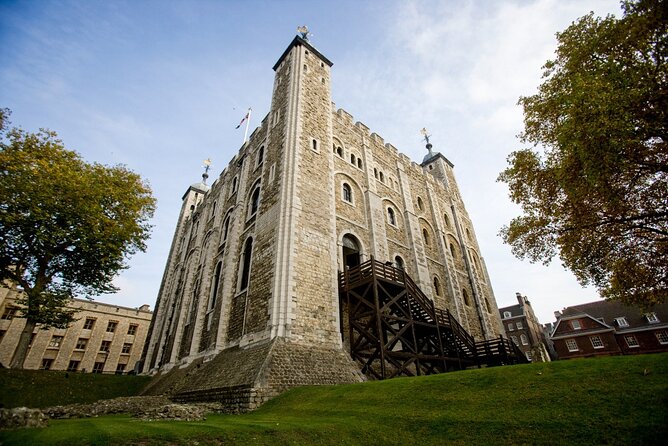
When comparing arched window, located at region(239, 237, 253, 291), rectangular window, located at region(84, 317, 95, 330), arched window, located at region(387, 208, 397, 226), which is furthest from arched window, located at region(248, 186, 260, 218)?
rectangular window, located at region(84, 317, 95, 330)

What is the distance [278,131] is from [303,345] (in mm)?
11996

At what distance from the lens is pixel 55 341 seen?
32.2 m

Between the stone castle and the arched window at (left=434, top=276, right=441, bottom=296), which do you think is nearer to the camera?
the stone castle

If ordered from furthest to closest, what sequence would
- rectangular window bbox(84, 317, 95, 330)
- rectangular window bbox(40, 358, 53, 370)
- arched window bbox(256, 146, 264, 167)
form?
rectangular window bbox(84, 317, 95, 330)
rectangular window bbox(40, 358, 53, 370)
arched window bbox(256, 146, 264, 167)

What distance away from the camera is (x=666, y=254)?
443 inches

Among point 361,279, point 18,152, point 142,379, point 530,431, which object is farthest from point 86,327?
point 530,431

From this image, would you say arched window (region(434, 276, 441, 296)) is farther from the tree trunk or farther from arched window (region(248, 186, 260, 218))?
the tree trunk

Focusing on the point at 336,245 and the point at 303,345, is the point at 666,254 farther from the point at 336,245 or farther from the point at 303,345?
the point at 303,345

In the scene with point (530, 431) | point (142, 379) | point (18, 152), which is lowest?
point (530, 431)

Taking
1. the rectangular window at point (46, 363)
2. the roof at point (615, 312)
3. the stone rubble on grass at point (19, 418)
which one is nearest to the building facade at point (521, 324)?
the roof at point (615, 312)

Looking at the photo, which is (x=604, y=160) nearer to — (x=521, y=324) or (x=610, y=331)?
(x=610, y=331)

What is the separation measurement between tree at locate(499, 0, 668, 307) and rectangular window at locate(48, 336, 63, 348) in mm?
42318

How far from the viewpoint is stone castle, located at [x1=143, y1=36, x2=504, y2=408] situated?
1182 centimetres

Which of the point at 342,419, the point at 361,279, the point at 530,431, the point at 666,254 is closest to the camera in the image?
the point at 530,431
